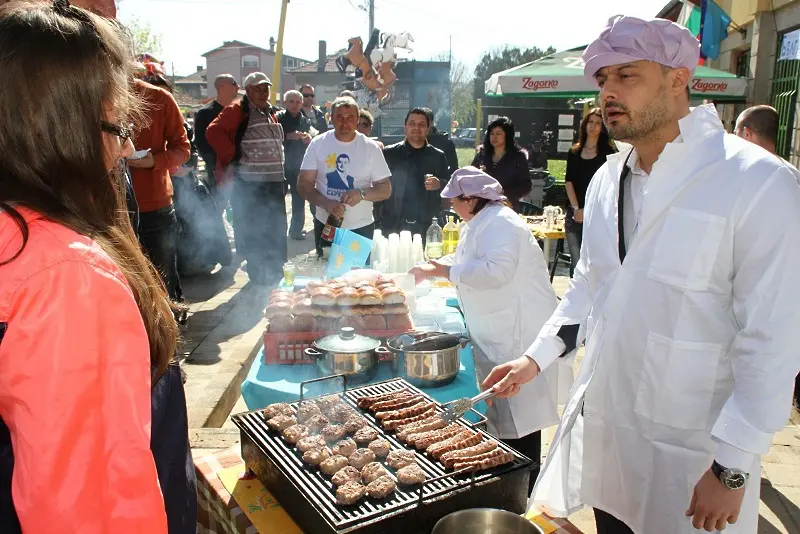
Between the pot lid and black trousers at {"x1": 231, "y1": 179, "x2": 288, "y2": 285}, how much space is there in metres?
4.27

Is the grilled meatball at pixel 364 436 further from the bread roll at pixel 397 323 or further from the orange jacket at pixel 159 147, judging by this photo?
the orange jacket at pixel 159 147

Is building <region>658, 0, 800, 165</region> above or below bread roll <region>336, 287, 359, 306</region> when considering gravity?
above

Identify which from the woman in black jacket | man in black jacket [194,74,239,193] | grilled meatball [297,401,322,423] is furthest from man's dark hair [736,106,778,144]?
man in black jacket [194,74,239,193]

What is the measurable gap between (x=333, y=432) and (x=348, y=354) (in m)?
0.58

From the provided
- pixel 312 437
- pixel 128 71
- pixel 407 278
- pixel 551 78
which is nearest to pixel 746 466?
pixel 312 437

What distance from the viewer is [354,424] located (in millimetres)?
2291

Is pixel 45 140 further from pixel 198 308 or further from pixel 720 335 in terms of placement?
pixel 198 308

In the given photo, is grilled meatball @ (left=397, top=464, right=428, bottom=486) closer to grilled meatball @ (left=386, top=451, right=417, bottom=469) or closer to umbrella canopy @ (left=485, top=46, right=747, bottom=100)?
grilled meatball @ (left=386, top=451, right=417, bottom=469)

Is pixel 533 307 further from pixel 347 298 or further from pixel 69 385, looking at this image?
pixel 69 385

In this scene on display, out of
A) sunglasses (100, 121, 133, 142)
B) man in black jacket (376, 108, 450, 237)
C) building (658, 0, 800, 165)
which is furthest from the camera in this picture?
building (658, 0, 800, 165)

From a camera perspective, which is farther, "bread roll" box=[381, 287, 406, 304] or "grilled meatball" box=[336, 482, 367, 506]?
"bread roll" box=[381, 287, 406, 304]

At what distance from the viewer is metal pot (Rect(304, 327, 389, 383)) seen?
2.78m

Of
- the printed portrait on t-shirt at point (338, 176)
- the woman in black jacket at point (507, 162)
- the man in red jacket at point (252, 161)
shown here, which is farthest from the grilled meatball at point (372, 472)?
the woman in black jacket at point (507, 162)

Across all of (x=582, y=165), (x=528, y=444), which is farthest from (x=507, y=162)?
(x=528, y=444)
